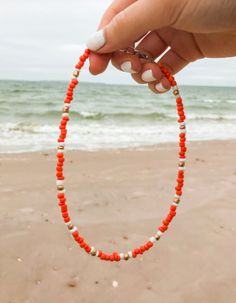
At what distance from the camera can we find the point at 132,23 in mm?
1826

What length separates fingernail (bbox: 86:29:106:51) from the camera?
1884mm

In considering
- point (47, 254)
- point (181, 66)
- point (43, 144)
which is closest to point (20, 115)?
point (43, 144)

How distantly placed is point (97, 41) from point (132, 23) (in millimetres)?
184

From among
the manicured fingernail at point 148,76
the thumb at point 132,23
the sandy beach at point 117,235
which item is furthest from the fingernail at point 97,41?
the sandy beach at point 117,235

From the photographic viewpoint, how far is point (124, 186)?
595 cm

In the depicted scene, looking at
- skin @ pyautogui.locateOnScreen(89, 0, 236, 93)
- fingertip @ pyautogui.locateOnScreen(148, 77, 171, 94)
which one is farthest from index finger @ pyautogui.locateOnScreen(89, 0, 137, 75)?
fingertip @ pyautogui.locateOnScreen(148, 77, 171, 94)

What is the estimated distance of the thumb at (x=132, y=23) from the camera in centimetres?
179

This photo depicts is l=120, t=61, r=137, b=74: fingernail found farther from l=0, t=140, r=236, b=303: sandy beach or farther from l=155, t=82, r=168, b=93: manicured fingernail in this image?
l=0, t=140, r=236, b=303: sandy beach

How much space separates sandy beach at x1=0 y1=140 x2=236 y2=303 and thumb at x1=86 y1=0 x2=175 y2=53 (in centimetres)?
212

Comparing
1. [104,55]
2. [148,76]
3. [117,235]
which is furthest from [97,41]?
[117,235]

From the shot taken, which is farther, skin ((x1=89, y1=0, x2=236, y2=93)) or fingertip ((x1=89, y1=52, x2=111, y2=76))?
fingertip ((x1=89, y1=52, x2=111, y2=76))

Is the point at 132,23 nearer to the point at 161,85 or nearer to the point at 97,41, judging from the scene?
the point at 97,41

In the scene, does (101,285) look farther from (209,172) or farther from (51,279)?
(209,172)

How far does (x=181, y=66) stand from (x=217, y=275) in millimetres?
1907
